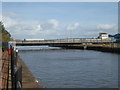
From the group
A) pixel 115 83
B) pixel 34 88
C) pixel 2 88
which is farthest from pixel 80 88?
pixel 2 88

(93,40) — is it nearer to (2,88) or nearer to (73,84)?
(73,84)

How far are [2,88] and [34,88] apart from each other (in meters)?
1.53

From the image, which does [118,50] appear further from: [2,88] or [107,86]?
[2,88]

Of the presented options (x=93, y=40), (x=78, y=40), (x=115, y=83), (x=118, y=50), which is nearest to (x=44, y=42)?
(x=78, y=40)

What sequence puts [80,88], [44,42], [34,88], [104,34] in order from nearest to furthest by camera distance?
1. [34,88]
2. [80,88]
3. [44,42]
4. [104,34]

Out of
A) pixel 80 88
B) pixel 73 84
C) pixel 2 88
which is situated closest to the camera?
pixel 2 88

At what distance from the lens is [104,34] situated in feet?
480

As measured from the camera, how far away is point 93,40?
83562 mm

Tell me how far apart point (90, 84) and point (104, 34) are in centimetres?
13476

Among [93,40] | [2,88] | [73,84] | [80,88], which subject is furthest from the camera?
[93,40]

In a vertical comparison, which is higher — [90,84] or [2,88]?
[2,88]

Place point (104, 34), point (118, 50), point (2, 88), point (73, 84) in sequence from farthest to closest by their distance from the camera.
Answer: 1. point (104, 34)
2. point (118, 50)
3. point (73, 84)
4. point (2, 88)

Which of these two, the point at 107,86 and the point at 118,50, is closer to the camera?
the point at 107,86

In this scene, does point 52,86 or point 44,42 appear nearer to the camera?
point 52,86
